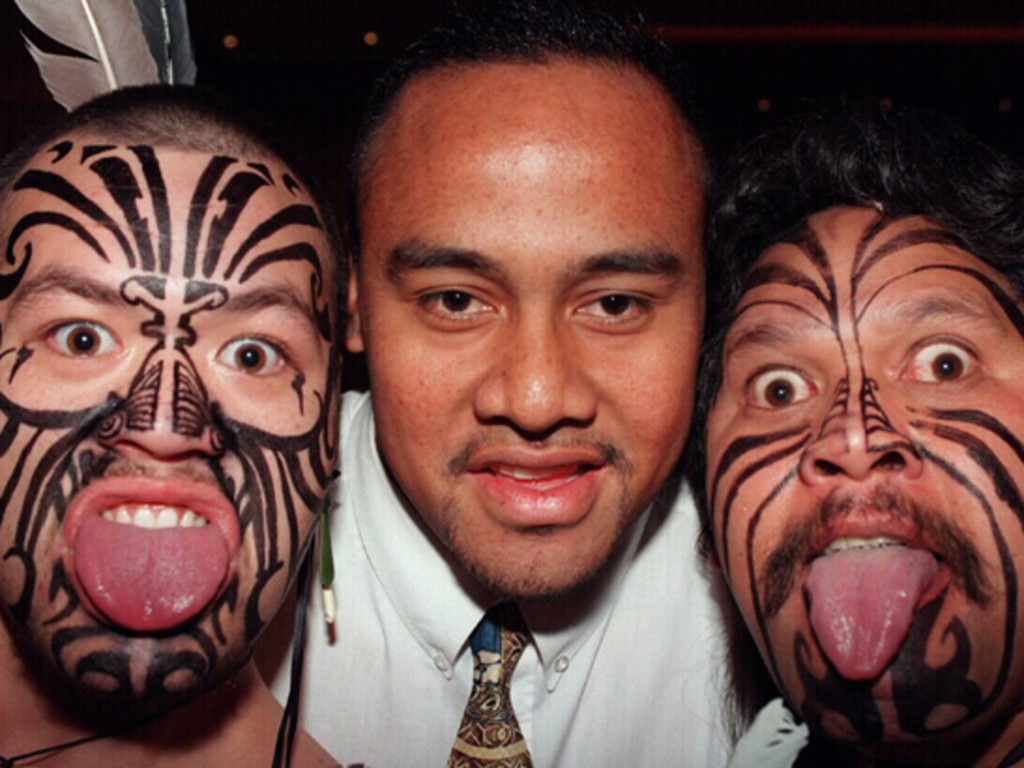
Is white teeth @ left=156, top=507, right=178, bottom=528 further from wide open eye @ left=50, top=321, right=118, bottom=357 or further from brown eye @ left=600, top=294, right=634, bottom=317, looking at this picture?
brown eye @ left=600, top=294, right=634, bottom=317

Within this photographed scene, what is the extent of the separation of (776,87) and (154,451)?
9.01 feet

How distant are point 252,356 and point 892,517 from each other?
1003 millimetres

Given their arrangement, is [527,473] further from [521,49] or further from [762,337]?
[521,49]

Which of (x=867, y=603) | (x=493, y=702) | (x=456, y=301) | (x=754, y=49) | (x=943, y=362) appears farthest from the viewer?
(x=754, y=49)

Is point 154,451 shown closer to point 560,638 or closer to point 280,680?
point 280,680

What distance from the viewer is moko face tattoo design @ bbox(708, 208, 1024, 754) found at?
1546 mm

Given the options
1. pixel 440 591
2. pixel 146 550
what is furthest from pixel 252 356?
pixel 440 591

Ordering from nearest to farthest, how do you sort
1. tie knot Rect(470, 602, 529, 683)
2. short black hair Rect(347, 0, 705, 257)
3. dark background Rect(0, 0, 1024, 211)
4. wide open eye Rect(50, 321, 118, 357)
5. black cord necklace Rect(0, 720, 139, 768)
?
wide open eye Rect(50, 321, 118, 357) < black cord necklace Rect(0, 720, 139, 768) < short black hair Rect(347, 0, 705, 257) < tie knot Rect(470, 602, 529, 683) < dark background Rect(0, 0, 1024, 211)

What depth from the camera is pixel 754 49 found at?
141 inches

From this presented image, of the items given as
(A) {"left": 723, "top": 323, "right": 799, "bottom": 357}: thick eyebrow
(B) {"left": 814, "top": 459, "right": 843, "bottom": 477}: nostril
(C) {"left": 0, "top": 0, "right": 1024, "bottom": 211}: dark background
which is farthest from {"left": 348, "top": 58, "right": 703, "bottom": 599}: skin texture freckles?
(C) {"left": 0, "top": 0, "right": 1024, "bottom": 211}: dark background

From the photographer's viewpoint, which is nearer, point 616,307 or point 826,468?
point 826,468

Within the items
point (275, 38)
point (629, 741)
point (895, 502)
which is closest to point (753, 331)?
point (895, 502)

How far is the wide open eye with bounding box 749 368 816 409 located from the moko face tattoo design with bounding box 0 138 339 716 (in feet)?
2.40

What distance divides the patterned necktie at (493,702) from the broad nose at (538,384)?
1.73 ft
